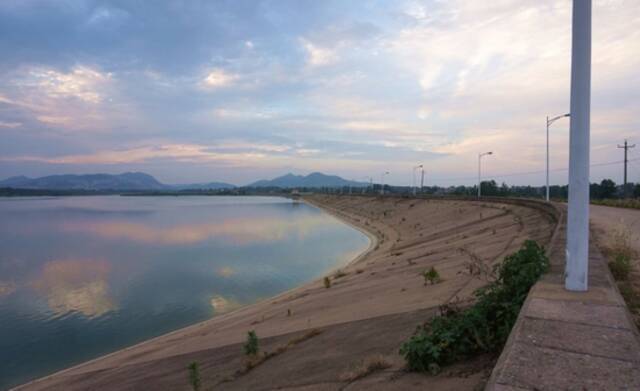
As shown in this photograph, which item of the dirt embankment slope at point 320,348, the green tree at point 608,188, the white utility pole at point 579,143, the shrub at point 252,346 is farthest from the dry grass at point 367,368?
the green tree at point 608,188

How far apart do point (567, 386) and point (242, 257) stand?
32.9 meters

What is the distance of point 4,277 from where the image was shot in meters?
28.3

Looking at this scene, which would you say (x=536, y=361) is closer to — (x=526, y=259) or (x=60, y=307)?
(x=526, y=259)

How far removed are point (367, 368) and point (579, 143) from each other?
4.15m

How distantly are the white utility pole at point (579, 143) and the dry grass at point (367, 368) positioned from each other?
2.70 meters

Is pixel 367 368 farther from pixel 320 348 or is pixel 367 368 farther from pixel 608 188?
pixel 608 188

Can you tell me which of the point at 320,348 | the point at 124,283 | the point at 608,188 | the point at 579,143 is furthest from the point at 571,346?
the point at 608,188

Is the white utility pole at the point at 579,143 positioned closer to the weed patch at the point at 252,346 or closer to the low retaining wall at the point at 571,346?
the low retaining wall at the point at 571,346

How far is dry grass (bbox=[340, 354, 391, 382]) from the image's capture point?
5.42 m

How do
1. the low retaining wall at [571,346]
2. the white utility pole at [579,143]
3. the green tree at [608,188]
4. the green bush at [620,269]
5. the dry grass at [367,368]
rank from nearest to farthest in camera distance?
the low retaining wall at [571,346]
the white utility pole at [579,143]
the dry grass at [367,368]
the green bush at [620,269]
the green tree at [608,188]

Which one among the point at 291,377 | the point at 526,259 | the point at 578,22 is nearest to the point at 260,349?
the point at 291,377

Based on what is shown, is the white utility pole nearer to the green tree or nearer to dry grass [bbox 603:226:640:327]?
dry grass [bbox 603:226:640:327]

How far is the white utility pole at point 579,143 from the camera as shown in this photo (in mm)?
5219

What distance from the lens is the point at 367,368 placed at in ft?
18.1
